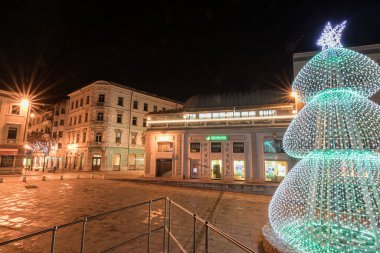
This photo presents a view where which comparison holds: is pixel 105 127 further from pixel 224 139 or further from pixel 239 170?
pixel 239 170

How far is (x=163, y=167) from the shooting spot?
25.6 meters

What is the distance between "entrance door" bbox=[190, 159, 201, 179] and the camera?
79.8ft

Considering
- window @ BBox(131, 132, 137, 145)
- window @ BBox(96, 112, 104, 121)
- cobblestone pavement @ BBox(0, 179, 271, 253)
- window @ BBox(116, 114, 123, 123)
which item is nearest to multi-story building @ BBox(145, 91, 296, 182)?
cobblestone pavement @ BBox(0, 179, 271, 253)

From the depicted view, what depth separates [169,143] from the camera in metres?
26.1

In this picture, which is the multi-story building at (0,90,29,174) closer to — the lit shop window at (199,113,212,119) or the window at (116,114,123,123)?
the window at (116,114,123,123)

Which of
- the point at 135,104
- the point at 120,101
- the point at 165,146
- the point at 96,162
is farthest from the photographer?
the point at 135,104

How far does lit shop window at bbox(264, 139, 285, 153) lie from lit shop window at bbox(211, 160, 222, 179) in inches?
210

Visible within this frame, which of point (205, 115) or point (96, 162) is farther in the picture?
point (96, 162)

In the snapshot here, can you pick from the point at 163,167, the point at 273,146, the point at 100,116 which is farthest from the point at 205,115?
the point at 100,116

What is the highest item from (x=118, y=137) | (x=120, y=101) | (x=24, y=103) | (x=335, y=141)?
(x=120, y=101)

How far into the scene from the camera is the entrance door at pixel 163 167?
83.2ft

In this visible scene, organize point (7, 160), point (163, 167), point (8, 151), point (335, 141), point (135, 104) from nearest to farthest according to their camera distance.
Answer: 1. point (335, 141)
2. point (163, 167)
3. point (8, 151)
4. point (7, 160)
5. point (135, 104)

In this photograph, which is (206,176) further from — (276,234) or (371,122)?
(371,122)

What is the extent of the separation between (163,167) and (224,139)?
324 inches
